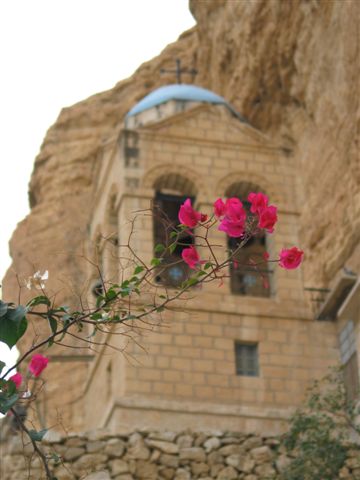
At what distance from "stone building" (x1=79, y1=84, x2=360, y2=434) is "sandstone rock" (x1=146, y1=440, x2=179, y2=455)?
128 cm

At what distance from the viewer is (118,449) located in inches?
626

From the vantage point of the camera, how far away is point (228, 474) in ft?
51.5

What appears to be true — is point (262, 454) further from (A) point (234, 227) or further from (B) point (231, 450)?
(A) point (234, 227)

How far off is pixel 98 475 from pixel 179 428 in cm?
253

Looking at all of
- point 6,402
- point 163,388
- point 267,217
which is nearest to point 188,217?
point 267,217

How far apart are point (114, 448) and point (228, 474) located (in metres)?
1.50

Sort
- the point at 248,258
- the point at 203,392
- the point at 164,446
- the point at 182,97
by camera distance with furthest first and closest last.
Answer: the point at 182,97 < the point at 248,258 < the point at 203,392 < the point at 164,446

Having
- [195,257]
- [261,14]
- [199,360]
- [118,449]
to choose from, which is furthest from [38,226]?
[195,257]

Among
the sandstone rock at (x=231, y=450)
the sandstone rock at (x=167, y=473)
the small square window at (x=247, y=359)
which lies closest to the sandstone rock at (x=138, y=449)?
the sandstone rock at (x=167, y=473)

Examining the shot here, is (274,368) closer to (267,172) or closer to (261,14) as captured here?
(267,172)

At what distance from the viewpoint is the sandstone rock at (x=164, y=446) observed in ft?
52.4

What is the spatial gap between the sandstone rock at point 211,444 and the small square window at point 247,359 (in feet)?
8.10

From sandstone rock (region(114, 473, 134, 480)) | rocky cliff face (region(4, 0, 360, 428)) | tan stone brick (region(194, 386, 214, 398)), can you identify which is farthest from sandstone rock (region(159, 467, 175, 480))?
rocky cliff face (region(4, 0, 360, 428))

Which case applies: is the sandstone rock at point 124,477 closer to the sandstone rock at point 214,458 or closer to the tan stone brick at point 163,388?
the sandstone rock at point 214,458
